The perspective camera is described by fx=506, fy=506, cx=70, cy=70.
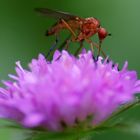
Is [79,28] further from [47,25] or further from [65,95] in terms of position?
[47,25]

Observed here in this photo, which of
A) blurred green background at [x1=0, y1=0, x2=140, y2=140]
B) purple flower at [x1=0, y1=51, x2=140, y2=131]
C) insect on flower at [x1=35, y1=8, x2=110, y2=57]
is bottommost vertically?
purple flower at [x1=0, y1=51, x2=140, y2=131]

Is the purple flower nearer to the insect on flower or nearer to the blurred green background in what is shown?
the insect on flower

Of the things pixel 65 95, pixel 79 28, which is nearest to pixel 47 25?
pixel 79 28

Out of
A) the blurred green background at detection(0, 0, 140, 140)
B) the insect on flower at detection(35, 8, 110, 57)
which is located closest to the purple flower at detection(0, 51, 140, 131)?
the insect on flower at detection(35, 8, 110, 57)

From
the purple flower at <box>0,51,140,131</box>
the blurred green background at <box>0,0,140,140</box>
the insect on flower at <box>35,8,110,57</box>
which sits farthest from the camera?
the blurred green background at <box>0,0,140,140</box>

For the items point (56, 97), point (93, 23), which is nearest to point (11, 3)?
point (93, 23)

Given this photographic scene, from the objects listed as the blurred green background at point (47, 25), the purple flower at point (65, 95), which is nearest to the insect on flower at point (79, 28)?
the purple flower at point (65, 95)
